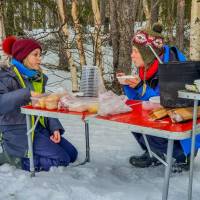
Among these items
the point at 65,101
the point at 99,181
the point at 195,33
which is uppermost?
the point at 195,33

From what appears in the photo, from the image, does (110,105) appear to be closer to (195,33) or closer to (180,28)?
(195,33)

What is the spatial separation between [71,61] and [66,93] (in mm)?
3946

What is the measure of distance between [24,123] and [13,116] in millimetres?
103

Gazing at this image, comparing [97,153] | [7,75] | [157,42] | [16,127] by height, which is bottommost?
[97,153]

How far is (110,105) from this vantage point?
8.52 ft

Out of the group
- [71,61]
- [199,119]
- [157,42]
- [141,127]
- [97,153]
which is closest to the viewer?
[141,127]

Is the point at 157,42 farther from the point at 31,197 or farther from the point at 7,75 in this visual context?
the point at 31,197

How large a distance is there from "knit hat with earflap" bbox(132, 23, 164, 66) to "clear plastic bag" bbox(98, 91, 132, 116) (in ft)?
2.05

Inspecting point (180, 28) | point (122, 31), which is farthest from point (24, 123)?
point (180, 28)

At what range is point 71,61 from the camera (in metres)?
6.86

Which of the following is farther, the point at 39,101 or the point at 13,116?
the point at 13,116

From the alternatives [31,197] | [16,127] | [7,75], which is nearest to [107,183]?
[31,197]

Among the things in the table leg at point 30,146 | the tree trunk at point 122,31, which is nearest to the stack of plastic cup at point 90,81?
the table leg at point 30,146

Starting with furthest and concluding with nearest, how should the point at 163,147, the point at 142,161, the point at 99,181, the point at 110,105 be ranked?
the point at 142,161 < the point at 163,147 < the point at 99,181 < the point at 110,105
